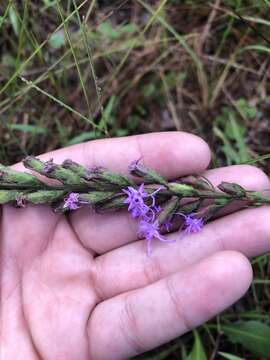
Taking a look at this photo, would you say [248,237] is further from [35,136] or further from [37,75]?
[37,75]

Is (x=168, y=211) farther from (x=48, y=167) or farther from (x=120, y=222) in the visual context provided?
(x=48, y=167)

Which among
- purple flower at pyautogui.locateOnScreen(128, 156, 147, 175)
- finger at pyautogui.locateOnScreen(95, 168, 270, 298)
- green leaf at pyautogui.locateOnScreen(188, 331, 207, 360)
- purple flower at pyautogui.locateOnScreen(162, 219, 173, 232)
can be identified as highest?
purple flower at pyautogui.locateOnScreen(128, 156, 147, 175)

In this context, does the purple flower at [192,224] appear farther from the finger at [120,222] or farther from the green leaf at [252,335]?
the green leaf at [252,335]

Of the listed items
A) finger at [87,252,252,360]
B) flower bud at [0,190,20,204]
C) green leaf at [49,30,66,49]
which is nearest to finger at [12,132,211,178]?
flower bud at [0,190,20,204]

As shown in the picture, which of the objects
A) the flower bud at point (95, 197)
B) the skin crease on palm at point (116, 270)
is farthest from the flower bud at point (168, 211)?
the flower bud at point (95, 197)

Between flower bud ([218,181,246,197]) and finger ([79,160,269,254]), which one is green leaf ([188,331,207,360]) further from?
flower bud ([218,181,246,197])

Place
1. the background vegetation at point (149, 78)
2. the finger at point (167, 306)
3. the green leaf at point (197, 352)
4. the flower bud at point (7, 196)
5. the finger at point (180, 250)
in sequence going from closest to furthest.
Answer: the finger at point (167, 306) → the finger at point (180, 250) → the flower bud at point (7, 196) → the green leaf at point (197, 352) → the background vegetation at point (149, 78)
